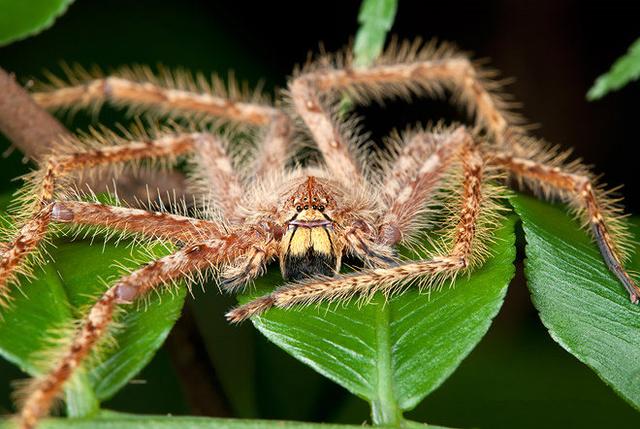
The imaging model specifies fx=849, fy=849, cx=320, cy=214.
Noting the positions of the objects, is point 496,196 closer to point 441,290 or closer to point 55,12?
point 441,290

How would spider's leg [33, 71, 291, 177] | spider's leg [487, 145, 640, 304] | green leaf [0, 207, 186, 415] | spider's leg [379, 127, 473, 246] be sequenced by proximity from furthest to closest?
spider's leg [33, 71, 291, 177] < spider's leg [379, 127, 473, 246] < spider's leg [487, 145, 640, 304] < green leaf [0, 207, 186, 415]

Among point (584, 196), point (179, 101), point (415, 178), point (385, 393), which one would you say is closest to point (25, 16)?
point (179, 101)

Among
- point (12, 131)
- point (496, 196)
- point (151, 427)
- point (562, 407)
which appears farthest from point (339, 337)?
point (562, 407)

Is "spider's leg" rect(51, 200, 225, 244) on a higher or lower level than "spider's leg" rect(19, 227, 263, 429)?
higher

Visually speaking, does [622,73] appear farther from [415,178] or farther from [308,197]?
[308,197]

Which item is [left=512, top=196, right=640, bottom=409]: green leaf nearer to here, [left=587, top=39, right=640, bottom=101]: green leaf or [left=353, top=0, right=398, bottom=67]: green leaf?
[left=587, top=39, right=640, bottom=101]: green leaf

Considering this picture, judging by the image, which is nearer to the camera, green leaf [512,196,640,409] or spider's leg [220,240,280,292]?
green leaf [512,196,640,409]

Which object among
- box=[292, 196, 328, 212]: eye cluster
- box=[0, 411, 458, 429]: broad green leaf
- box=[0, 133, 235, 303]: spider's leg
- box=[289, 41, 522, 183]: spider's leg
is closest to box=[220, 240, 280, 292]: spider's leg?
box=[292, 196, 328, 212]: eye cluster

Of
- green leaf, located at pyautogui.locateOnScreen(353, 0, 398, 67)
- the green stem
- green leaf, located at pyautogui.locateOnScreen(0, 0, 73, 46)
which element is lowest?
the green stem

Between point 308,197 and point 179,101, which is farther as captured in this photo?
point 179,101
